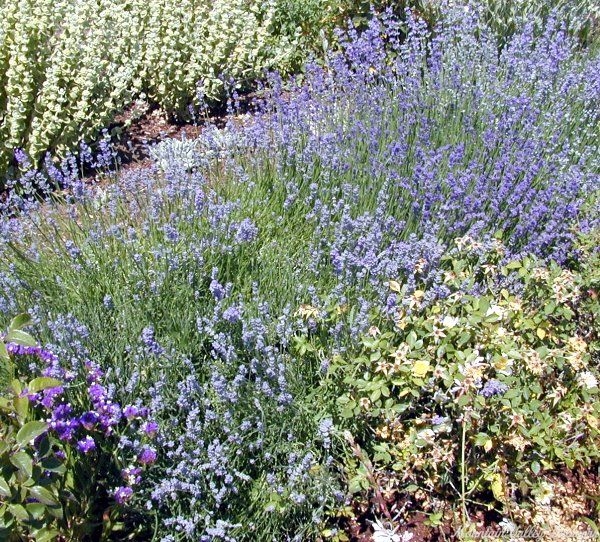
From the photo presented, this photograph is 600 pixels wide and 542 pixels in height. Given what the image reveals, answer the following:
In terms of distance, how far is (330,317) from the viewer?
9.23 ft

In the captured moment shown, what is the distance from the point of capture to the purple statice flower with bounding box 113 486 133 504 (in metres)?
2.25

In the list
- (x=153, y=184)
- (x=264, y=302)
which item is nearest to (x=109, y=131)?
(x=153, y=184)

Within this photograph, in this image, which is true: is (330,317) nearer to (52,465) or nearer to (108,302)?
(108,302)

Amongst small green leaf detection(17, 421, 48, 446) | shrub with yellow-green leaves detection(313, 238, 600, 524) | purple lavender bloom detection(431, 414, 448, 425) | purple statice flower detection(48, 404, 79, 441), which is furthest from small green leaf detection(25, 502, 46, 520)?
purple lavender bloom detection(431, 414, 448, 425)

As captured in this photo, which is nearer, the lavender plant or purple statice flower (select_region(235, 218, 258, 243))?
the lavender plant

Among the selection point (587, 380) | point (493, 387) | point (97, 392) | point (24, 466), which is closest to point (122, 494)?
point (97, 392)

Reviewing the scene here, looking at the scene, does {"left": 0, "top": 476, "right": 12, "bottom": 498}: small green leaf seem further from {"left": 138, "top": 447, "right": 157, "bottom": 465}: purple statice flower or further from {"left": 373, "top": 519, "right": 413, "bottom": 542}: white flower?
{"left": 373, "top": 519, "right": 413, "bottom": 542}: white flower

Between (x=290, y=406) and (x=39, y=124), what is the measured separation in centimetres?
269

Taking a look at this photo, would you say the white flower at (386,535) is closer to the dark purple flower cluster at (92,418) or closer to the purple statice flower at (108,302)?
the dark purple flower cluster at (92,418)

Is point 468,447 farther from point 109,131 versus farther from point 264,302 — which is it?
point 109,131

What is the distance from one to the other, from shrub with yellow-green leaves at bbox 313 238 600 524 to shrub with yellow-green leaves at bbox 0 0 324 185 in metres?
2.52

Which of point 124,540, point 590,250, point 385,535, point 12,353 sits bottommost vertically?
point 124,540

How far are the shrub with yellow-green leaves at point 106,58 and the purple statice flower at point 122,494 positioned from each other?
270 centimetres

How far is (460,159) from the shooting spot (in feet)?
11.7
